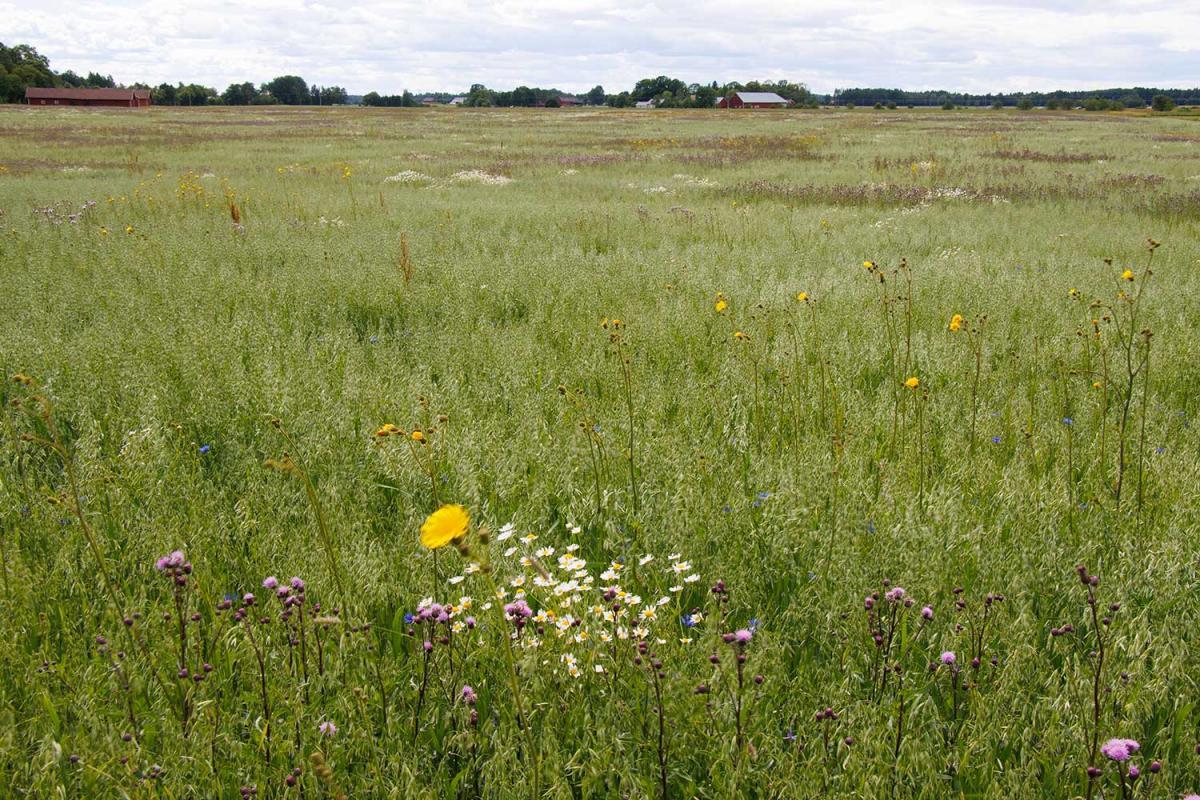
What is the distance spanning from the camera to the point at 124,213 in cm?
996

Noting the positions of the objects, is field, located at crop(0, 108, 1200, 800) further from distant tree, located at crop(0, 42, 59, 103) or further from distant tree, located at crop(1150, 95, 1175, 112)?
distant tree, located at crop(0, 42, 59, 103)

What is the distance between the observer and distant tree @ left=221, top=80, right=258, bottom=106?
108688 millimetres

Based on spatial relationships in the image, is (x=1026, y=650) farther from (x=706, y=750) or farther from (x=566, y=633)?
(x=566, y=633)

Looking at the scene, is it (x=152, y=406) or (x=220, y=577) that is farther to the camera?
(x=152, y=406)

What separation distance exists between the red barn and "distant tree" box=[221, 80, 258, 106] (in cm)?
1407

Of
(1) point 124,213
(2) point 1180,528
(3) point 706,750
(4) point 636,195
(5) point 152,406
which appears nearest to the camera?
(3) point 706,750

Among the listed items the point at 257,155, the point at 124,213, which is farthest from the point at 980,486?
the point at 257,155

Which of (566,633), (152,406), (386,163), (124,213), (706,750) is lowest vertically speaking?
(706,750)

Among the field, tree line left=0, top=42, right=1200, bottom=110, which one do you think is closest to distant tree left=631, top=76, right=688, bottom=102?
tree line left=0, top=42, right=1200, bottom=110

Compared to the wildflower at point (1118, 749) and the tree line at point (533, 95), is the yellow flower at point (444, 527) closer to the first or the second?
the wildflower at point (1118, 749)

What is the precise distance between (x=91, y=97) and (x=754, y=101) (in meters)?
87.3

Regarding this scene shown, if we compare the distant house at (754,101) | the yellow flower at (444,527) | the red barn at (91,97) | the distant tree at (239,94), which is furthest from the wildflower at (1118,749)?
the distant tree at (239,94)

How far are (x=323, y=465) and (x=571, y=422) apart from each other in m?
1.25

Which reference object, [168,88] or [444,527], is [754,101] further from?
[444,527]
